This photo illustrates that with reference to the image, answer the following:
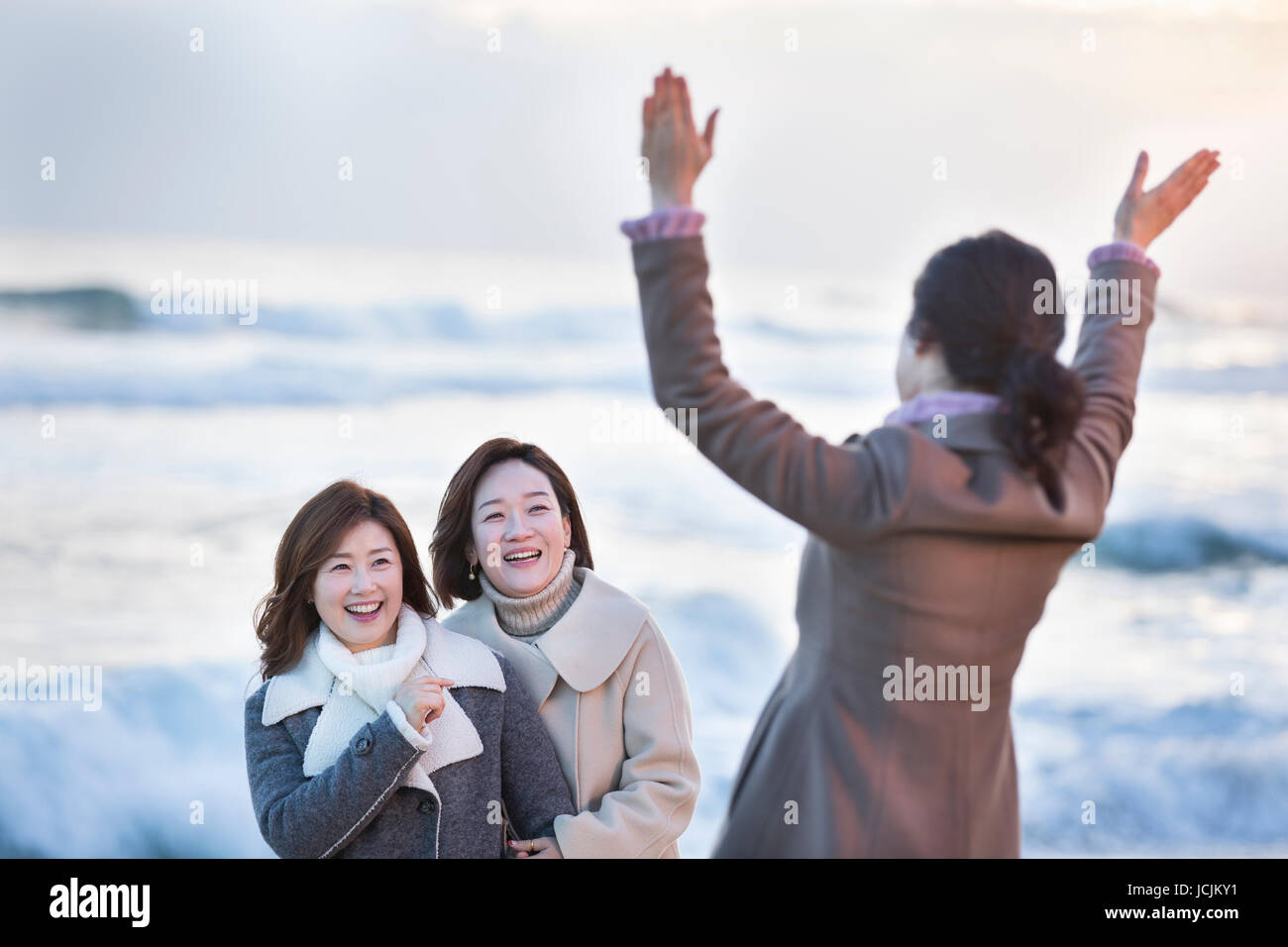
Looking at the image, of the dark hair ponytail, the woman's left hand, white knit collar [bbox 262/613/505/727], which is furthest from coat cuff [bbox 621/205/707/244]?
the woman's left hand

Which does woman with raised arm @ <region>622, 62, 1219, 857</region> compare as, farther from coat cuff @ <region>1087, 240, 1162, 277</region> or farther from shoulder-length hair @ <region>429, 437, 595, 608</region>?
shoulder-length hair @ <region>429, 437, 595, 608</region>

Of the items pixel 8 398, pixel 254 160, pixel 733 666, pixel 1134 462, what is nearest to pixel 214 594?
pixel 8 398

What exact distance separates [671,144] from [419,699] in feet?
3.54

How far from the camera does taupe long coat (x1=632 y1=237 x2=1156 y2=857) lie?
1.81 meters

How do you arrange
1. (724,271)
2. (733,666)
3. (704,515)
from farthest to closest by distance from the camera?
(724,271) < (704,515) < (733,666)

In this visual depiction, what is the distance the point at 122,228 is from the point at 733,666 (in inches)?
252

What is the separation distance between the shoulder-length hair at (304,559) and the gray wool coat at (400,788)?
0.25 feet

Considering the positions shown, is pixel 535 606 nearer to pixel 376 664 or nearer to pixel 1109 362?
pixel 376 664

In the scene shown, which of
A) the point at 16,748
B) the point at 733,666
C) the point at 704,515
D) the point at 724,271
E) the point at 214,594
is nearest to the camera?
the point at 16,748

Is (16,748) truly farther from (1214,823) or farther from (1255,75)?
(1255,75)

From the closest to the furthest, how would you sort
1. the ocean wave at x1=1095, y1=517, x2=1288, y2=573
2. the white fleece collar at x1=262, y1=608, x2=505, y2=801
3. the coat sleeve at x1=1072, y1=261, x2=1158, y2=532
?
1. the coat sleeve at x1=1072, y1=261, x2=1158, y2=532
2. the white fleece collar at x1=262, y1=608, x2=505, y2=801
3. the ocean wave at x1=1095, y1=517, x2=1288, y2=573

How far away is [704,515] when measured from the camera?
384 inches

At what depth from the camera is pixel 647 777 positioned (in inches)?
105

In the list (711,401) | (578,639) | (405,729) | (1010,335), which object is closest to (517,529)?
(578,639)
